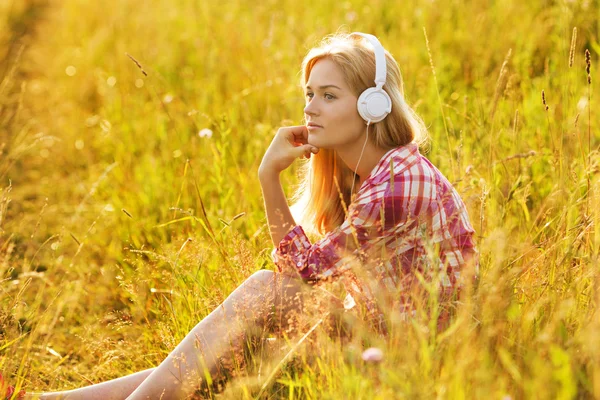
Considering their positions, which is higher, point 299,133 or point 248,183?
point 299,133

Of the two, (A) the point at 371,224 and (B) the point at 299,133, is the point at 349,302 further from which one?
(B) the point at 299,133

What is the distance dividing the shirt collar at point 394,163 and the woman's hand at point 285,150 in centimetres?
36

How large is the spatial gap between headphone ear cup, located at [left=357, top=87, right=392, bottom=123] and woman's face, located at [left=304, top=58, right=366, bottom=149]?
8 centimetres

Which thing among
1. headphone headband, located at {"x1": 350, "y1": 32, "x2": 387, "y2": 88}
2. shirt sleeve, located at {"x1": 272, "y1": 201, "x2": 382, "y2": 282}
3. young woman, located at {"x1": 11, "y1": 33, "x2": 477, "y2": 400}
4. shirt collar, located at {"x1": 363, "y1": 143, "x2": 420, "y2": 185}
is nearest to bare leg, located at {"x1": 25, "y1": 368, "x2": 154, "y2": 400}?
young woman, located at {"x1": 11, "y1": 33, "x2": 477, "y2": 400}

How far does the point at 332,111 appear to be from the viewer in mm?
2805

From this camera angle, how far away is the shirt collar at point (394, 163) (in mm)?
2594

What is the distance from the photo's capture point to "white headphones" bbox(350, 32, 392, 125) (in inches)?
106

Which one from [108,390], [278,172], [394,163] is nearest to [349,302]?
[394,163]

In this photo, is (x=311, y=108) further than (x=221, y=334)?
Yes

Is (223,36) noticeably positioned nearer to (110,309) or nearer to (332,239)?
(110,309)

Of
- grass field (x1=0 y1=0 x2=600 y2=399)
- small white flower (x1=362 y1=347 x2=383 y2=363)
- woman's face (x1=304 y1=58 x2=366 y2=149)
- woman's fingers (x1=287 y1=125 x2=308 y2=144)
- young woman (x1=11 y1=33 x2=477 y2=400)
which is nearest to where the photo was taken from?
small white flower (x1=362 y1=347 x2=383 y2=363)

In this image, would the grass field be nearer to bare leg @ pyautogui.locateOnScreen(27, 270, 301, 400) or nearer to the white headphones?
bare leg @ pyautogui.locateOnScreen(27, 270, 301, 400)

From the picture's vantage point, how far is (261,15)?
7.05m

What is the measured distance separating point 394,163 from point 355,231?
39 centimetres
